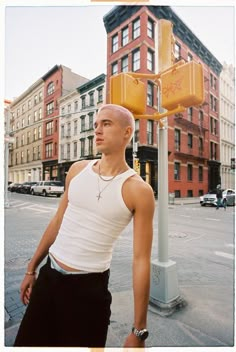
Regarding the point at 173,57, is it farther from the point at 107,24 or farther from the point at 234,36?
the point at 107,24

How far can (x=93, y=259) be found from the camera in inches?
46.4

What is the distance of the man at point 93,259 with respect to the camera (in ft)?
3.69

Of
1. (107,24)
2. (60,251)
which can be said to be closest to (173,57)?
(107,24)

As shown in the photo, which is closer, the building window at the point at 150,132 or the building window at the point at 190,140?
the building window at the point at 150,132

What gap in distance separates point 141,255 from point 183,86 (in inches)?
50.2

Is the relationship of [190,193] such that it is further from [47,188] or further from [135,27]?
[135,27]

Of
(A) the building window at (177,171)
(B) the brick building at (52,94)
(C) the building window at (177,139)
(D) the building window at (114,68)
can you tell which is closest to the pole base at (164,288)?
(D) the building window at (114,68)

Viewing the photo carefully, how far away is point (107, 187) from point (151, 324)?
150 centimetres

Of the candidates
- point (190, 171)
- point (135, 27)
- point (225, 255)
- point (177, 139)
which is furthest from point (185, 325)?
point (190, 171)

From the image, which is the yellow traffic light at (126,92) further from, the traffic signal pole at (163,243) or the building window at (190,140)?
the building window at (190,140)

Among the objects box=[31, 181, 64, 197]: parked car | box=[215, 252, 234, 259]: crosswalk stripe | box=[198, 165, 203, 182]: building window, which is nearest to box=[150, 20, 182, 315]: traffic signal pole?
box=[215, 252, 234, 259]: crosswalk stripe

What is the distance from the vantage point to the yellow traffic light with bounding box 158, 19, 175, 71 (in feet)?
6.88

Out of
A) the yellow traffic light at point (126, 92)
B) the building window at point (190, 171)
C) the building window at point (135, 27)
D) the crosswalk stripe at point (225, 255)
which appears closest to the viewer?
the yellow traffic light at point (126, 92)

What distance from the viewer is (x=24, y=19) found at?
5.82ft
